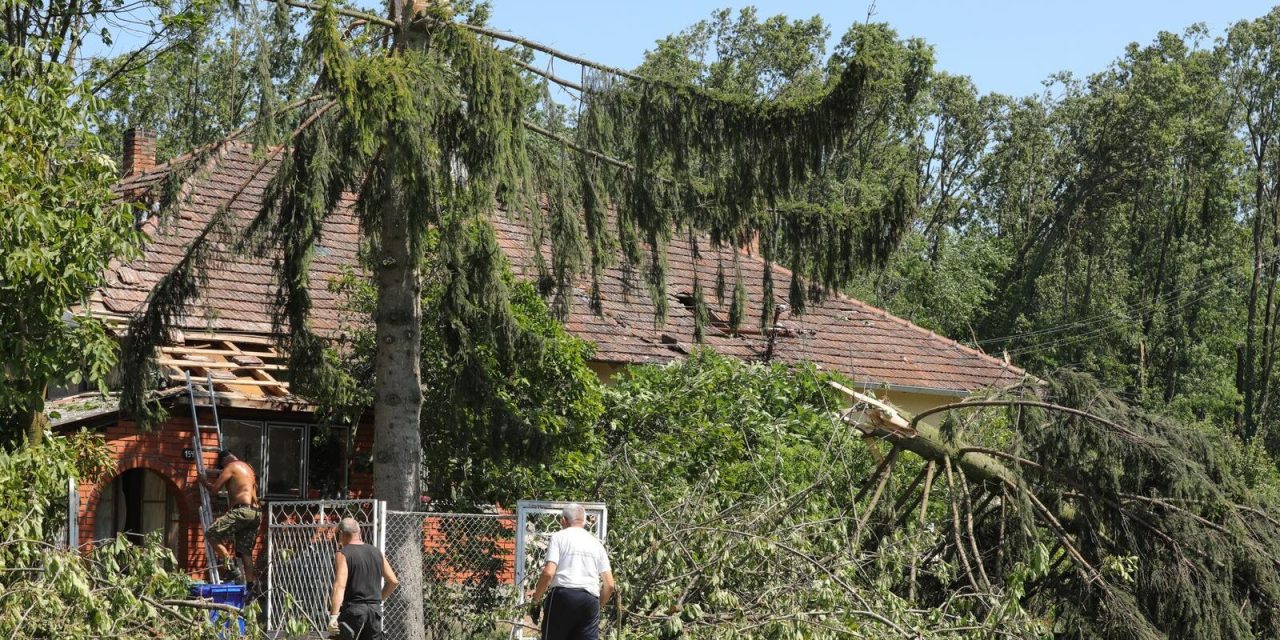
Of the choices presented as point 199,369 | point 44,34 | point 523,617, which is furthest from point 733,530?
point 44,34

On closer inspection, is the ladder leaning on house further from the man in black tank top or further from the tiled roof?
the man in black tank top

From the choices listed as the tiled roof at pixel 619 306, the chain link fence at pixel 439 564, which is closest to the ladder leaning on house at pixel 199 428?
the tiled roof at pixel 619 306

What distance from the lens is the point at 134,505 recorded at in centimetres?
1703

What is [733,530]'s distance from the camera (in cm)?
1132

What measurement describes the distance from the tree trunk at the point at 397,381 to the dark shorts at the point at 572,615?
3.42 m

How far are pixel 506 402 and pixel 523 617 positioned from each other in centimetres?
310

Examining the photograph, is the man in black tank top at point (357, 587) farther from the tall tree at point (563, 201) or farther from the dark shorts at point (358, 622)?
the tall tree at point (563, 201)

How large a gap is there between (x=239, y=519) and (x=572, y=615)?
505 centimetres

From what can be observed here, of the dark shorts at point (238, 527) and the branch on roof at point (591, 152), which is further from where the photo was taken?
the dark shorts at point (238, 527)

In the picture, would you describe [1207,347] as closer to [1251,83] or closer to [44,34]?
[1251,83]

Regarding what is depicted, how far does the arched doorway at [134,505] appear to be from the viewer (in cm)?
1648

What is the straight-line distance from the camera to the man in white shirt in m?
10.0

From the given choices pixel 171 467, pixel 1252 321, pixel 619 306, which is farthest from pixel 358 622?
pixel 1252 321

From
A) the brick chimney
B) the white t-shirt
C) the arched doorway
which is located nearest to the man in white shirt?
the white t-shirt
